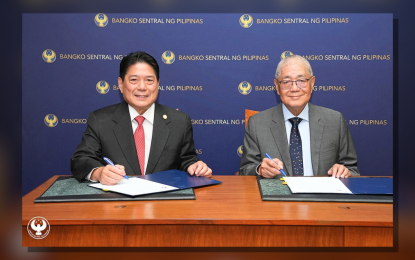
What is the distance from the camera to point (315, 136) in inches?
83.1

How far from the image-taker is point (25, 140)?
10.8 feet

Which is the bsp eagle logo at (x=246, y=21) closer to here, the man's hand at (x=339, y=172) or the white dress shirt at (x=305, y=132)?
the white dress shirt at (x=305, y=132)

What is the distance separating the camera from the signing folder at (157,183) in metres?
1.39

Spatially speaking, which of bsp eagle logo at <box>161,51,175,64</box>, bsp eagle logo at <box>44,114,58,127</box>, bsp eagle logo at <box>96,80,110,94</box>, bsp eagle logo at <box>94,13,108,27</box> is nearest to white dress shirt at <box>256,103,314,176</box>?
bsp eagle logo at <box>161,51,175,64</box>

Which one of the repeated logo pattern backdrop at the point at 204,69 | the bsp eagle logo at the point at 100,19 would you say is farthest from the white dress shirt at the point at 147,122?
the bsp eagle logo at the point at 100,19

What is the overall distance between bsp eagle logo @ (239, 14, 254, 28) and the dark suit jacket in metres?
1.57

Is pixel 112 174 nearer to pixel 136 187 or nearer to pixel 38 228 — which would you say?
pixel 136 187

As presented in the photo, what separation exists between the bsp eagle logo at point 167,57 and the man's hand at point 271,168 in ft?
6.47

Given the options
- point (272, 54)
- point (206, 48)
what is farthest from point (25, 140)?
point (272, 54)

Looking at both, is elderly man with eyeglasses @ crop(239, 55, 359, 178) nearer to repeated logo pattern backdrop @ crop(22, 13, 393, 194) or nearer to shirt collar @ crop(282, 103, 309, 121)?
shirt collar @ crop(282, 103, 309, 121)

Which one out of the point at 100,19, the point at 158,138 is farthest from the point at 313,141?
the point at 100,19

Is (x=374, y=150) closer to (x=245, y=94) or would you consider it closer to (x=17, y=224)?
(x=245, y=94)

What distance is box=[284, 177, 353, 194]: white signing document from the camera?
140 centimetres

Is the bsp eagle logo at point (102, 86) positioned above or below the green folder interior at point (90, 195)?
above
